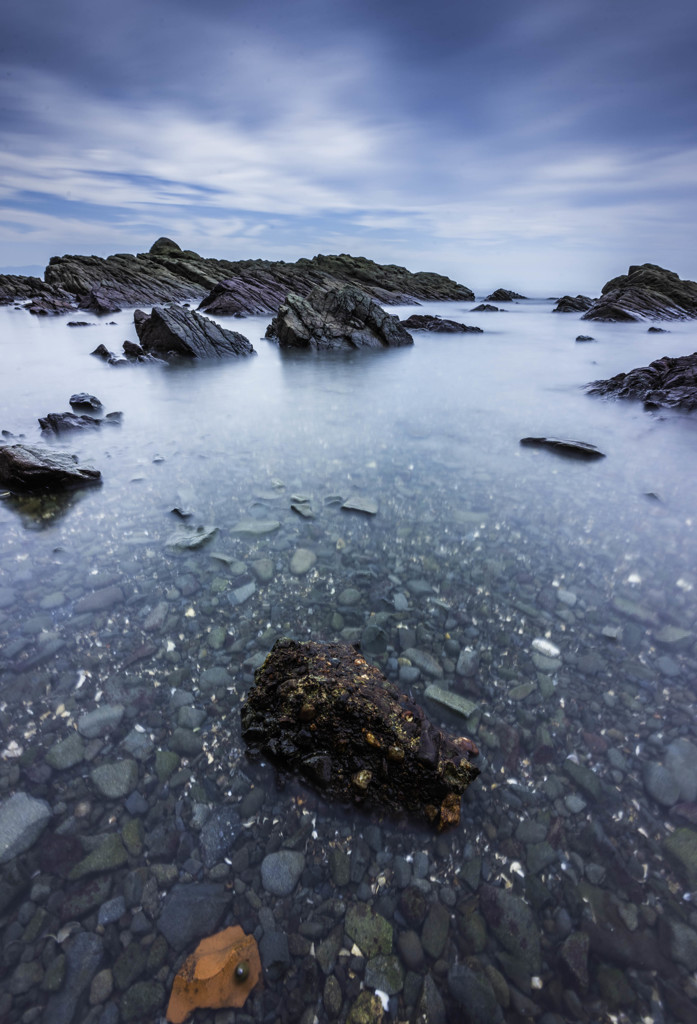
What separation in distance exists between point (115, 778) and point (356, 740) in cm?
178

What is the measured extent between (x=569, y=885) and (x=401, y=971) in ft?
3.74

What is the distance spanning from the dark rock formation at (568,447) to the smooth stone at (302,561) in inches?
292

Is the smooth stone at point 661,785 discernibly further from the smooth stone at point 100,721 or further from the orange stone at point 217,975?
the smooth stone at point 100,721

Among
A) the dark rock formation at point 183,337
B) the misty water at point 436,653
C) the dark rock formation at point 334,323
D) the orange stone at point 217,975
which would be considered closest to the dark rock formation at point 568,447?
the misty water at point 436,653

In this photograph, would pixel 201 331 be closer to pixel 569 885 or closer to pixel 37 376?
pixel 37 376

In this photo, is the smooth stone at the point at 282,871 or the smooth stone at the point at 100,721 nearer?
the smooth stone at the point at 282,871

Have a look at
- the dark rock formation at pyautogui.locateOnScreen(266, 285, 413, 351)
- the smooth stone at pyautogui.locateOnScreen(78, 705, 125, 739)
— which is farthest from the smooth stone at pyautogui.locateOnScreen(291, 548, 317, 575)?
the dark rock formation at pyautogui.locateOnScreen(266, 285, 413, 351)

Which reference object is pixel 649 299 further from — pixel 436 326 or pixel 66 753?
pixel 66 753

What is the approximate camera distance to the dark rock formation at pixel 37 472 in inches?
299

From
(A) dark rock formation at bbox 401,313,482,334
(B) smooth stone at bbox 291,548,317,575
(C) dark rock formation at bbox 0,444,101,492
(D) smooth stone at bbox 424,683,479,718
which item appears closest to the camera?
(D) smooth stone at bbox 424,683,479,718

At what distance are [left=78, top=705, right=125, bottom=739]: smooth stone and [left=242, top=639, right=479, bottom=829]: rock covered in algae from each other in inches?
41.7

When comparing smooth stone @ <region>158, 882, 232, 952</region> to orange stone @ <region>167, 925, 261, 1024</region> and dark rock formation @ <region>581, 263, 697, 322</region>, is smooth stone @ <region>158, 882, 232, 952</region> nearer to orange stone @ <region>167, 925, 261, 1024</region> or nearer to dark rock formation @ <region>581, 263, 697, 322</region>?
orange stone @ <region>167, 925, 261, 1024</region>

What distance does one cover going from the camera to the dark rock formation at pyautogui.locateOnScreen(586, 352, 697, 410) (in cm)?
1579

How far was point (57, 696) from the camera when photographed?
379cm
